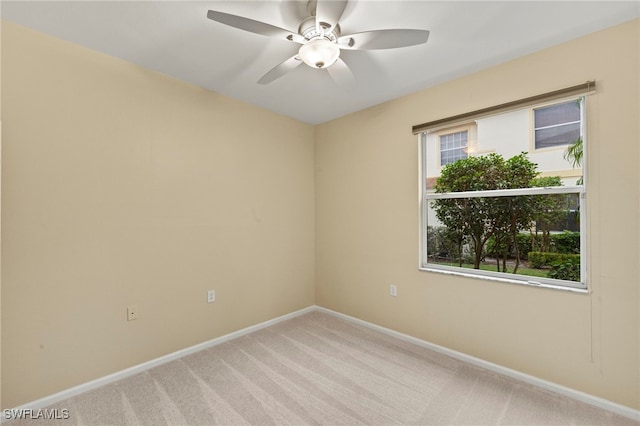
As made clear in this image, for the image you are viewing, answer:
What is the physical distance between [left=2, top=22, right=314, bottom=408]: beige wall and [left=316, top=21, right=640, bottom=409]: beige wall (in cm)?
98

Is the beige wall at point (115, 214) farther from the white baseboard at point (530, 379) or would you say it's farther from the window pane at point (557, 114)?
the window pane at point (557, 114)

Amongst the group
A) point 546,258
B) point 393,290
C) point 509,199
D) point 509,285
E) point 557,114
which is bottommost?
point 393,290

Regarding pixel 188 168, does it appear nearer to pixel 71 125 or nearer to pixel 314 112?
pixel 71 125

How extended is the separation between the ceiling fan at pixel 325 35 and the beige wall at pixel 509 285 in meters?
1.21

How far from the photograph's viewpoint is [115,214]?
7.01 feet

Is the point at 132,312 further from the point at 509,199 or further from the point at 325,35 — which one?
the point at 509,199

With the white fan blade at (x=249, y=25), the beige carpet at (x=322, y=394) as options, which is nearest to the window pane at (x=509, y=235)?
the beige carpet at (x=322, y=394)

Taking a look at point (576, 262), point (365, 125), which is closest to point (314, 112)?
point (365, 125)

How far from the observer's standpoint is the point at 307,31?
168 cm

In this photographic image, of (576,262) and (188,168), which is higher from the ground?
(188,168)

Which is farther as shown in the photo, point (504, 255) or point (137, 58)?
point (504, 255)

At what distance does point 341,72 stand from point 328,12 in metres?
0.48

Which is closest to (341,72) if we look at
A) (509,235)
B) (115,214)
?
(509,235)

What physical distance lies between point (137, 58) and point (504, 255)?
3268mm
